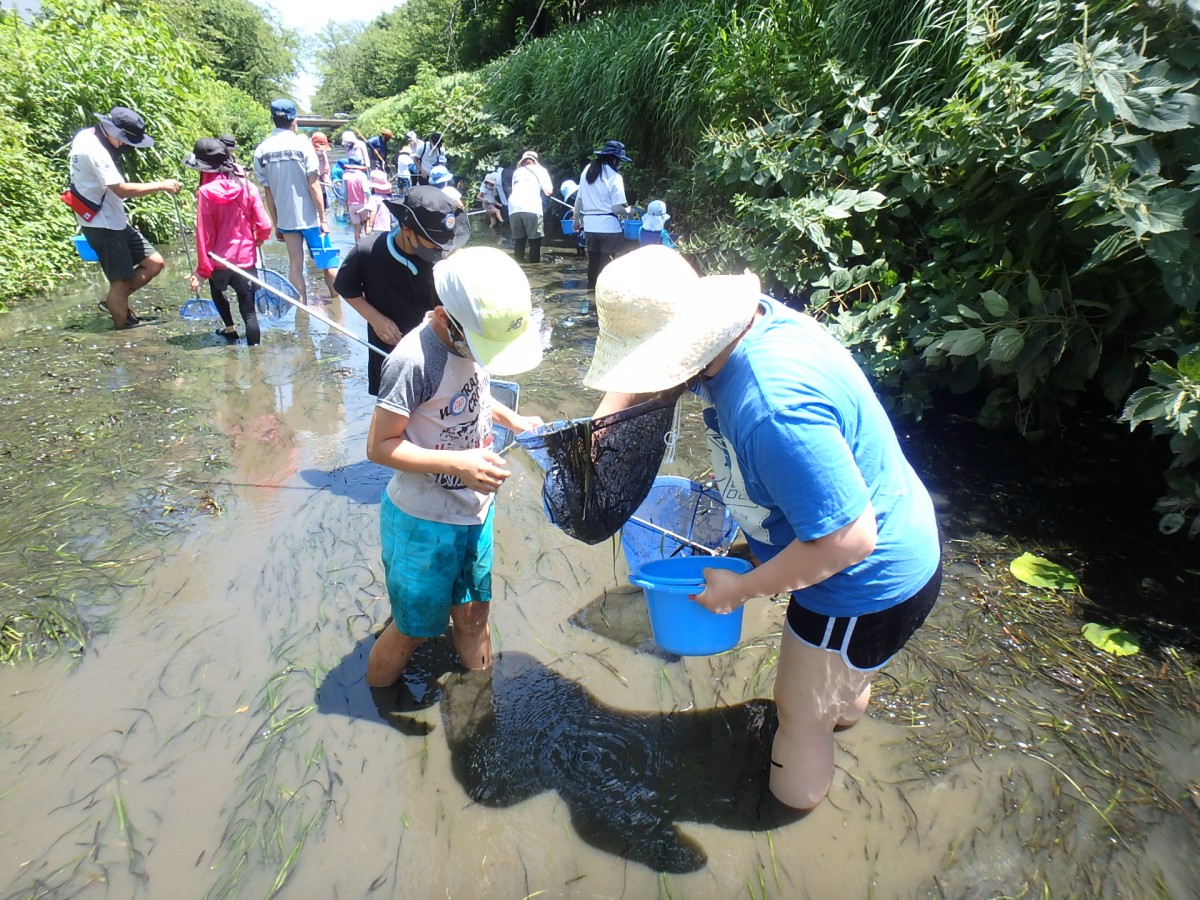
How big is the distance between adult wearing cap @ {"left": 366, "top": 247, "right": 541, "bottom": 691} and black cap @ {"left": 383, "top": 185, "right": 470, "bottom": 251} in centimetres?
74

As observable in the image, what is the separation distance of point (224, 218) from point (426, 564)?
15.7 ft

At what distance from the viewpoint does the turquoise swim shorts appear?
218 centimetres

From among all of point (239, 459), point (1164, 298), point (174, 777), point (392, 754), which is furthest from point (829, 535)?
point (239, 459)

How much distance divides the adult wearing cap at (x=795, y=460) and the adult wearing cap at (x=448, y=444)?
38cm

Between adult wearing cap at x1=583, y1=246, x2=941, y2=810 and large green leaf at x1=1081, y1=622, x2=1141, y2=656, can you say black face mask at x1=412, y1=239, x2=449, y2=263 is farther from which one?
large green leaf at x1=1081, y1=622, x2=1141, y2=656

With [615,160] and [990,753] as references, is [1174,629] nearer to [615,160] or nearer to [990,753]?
[990,753]

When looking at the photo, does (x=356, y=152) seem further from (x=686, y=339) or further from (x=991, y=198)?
(x=686, y=339)

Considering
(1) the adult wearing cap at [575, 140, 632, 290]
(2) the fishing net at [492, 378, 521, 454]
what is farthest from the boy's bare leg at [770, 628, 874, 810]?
(1) the adult wearing cap at [575, 140, 632, 290]

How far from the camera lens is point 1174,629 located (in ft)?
9.27

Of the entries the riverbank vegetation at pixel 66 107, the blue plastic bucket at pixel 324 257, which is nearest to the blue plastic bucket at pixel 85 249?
the riverbank vegetation at pixel 66 107

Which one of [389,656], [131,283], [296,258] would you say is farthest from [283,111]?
[389,656]

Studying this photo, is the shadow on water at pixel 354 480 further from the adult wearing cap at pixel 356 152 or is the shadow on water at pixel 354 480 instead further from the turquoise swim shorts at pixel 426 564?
the adult wearing cap at pixel 356 152

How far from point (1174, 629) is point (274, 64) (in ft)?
166

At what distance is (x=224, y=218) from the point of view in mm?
5598
